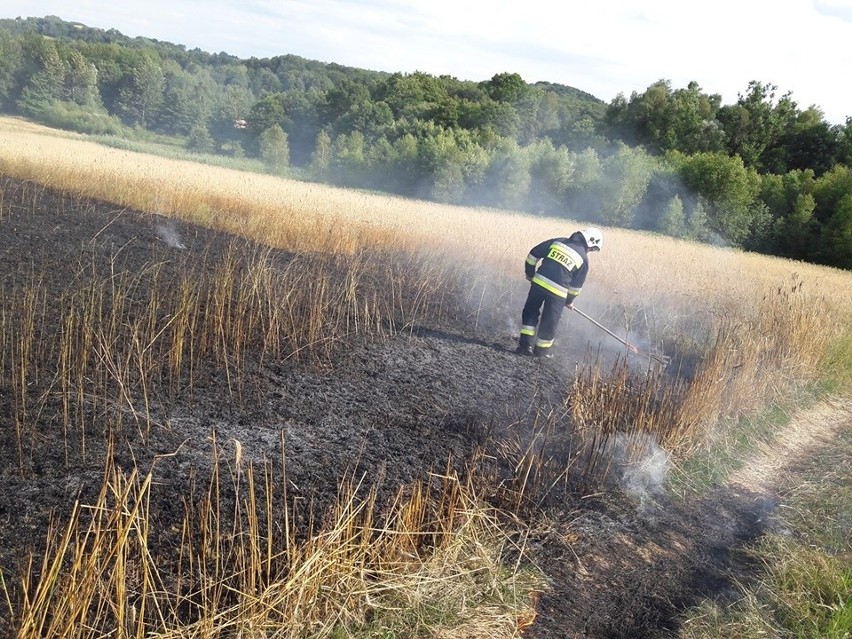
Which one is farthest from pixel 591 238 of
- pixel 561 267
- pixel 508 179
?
pixel 508 179

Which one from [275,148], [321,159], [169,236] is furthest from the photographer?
[275,148]

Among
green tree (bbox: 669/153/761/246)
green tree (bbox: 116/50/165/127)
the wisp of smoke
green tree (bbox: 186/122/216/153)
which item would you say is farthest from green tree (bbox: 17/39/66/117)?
the wisp of smoke

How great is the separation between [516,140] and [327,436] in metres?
52.3

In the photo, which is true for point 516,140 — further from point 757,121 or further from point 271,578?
point 271,578

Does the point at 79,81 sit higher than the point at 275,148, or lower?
higher

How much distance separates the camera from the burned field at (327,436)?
3809 mm

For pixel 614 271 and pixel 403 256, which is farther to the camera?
pixel 614 271

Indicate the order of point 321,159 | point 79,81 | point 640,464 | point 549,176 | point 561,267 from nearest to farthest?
point 640,464
point 561,267
point 549,176
point 321,159
point 79,81

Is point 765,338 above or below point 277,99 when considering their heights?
below

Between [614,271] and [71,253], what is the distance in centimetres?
965

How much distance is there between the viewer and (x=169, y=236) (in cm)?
1098

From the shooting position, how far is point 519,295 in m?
11.2

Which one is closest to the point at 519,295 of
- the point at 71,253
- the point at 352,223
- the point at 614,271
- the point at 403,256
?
the point at 403,256

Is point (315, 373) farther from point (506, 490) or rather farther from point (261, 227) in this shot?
point (261, 227)
